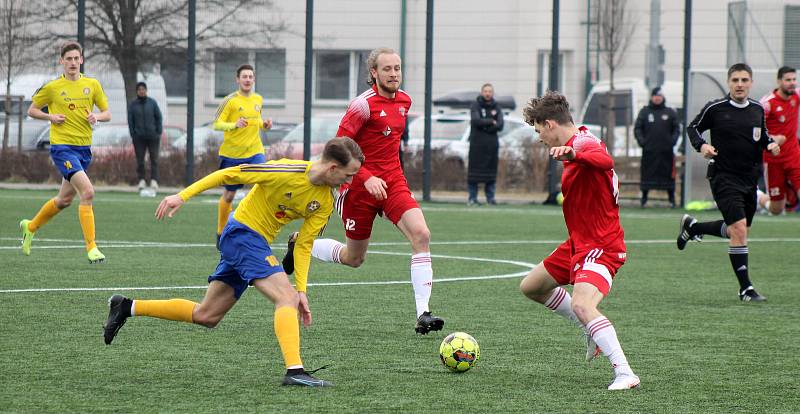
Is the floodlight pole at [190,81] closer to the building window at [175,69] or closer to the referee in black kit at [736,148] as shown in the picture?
the building window at [175,69]

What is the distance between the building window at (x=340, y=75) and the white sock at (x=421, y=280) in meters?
16.5

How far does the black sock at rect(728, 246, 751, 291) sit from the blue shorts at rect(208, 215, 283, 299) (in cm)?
518

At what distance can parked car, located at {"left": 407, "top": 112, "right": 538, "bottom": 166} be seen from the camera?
2611 cm

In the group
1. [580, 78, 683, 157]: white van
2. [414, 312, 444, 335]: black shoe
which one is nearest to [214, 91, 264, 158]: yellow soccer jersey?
[414, 312, 444, 335]: black shoe

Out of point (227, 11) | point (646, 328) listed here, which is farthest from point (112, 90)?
point (646, 328)

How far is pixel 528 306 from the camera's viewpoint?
9.99 m

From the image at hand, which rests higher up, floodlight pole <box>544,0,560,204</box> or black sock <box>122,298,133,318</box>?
floodlight pole <box>544,0,560,204</box>

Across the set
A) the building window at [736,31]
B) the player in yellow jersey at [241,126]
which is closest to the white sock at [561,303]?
the player in yellow jersey at [241,126]

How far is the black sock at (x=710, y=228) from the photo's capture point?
11.7m

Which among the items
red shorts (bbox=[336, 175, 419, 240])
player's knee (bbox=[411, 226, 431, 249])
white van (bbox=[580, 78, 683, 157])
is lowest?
player's knee (bbox=[411, 226, 431, 249])

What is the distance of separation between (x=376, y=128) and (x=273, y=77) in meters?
16.2

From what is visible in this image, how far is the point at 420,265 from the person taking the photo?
897 centimetres

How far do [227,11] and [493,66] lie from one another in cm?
561

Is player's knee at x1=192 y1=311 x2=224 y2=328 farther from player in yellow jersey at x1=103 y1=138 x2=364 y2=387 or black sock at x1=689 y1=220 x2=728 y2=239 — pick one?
black sock at x1=689 y1=220 x2=728 y2=239
